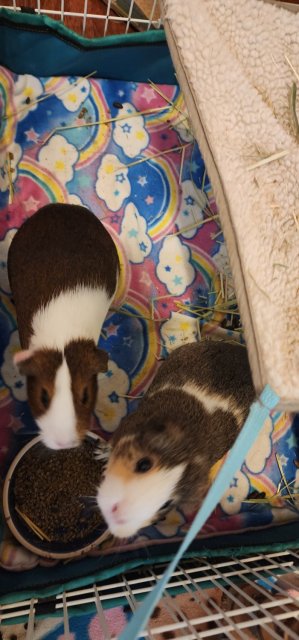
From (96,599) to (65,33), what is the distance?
188cm

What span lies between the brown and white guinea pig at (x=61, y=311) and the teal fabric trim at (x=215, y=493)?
0.54 m

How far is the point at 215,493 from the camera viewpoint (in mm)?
958

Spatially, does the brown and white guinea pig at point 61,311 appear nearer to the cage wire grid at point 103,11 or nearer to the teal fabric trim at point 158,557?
the teal fabric trim at point 158,557

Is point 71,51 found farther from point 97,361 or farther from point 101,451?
point 101,451

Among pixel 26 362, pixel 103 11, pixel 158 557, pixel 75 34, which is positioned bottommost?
pixel 158 557

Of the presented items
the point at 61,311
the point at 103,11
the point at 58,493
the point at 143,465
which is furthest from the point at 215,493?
the point at 103,11

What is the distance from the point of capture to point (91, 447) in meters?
1.80

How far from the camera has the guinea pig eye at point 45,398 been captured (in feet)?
4.85

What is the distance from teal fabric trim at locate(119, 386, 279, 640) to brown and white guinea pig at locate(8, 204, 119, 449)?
541 millimetres

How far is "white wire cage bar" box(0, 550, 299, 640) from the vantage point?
142 cm

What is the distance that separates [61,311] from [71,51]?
107cm

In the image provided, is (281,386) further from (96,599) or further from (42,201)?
(42,201)

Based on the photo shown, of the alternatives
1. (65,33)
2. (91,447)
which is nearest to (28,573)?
(91,447)

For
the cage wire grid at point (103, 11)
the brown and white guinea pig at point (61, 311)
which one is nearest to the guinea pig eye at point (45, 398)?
the brown and white guinea pig at point (61, 311)
